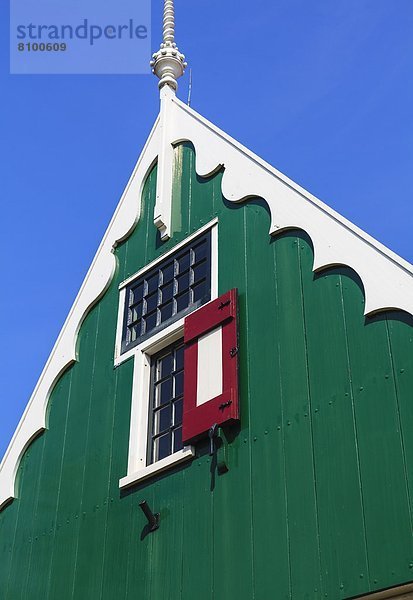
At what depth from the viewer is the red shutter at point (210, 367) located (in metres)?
7.89

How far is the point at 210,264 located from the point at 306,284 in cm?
148

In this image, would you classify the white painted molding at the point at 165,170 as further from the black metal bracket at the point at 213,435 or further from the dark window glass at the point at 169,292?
the black metal bracket at the point at 213,435

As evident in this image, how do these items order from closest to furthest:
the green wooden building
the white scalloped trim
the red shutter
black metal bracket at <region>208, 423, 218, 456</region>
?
the green wooden building
the white scalloped trim
black metal bracket at <region>208, 423, 218, 456</region>
the red shutter

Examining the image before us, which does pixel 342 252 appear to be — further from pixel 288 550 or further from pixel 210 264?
pixel 288 550

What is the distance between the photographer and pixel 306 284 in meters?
7.89

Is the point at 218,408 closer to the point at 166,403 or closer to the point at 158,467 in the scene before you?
the point at 158,467

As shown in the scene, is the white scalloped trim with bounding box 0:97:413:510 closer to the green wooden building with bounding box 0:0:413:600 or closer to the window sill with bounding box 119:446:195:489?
the green wooden building with bounding box 0:0:413:600

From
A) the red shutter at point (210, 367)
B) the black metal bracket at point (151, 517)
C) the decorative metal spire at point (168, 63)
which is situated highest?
the decorative metal spire at point (168, 63)

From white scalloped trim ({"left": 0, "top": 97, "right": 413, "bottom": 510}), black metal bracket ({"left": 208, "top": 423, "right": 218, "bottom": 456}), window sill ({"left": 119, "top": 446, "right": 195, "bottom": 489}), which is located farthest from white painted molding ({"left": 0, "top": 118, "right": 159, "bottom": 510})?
black metal bracket ({"left": 208, "top": 423, "right": 218, "bottom": 456})

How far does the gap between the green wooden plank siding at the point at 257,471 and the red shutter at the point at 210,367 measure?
14 cm

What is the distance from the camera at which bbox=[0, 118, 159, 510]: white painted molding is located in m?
10.2

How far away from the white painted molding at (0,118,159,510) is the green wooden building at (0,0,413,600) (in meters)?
0.03

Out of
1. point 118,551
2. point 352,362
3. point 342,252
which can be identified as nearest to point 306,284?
point 342,252

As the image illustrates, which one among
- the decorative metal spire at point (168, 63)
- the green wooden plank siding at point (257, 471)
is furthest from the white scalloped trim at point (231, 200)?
the decorative metal spire at point (168, 63)
